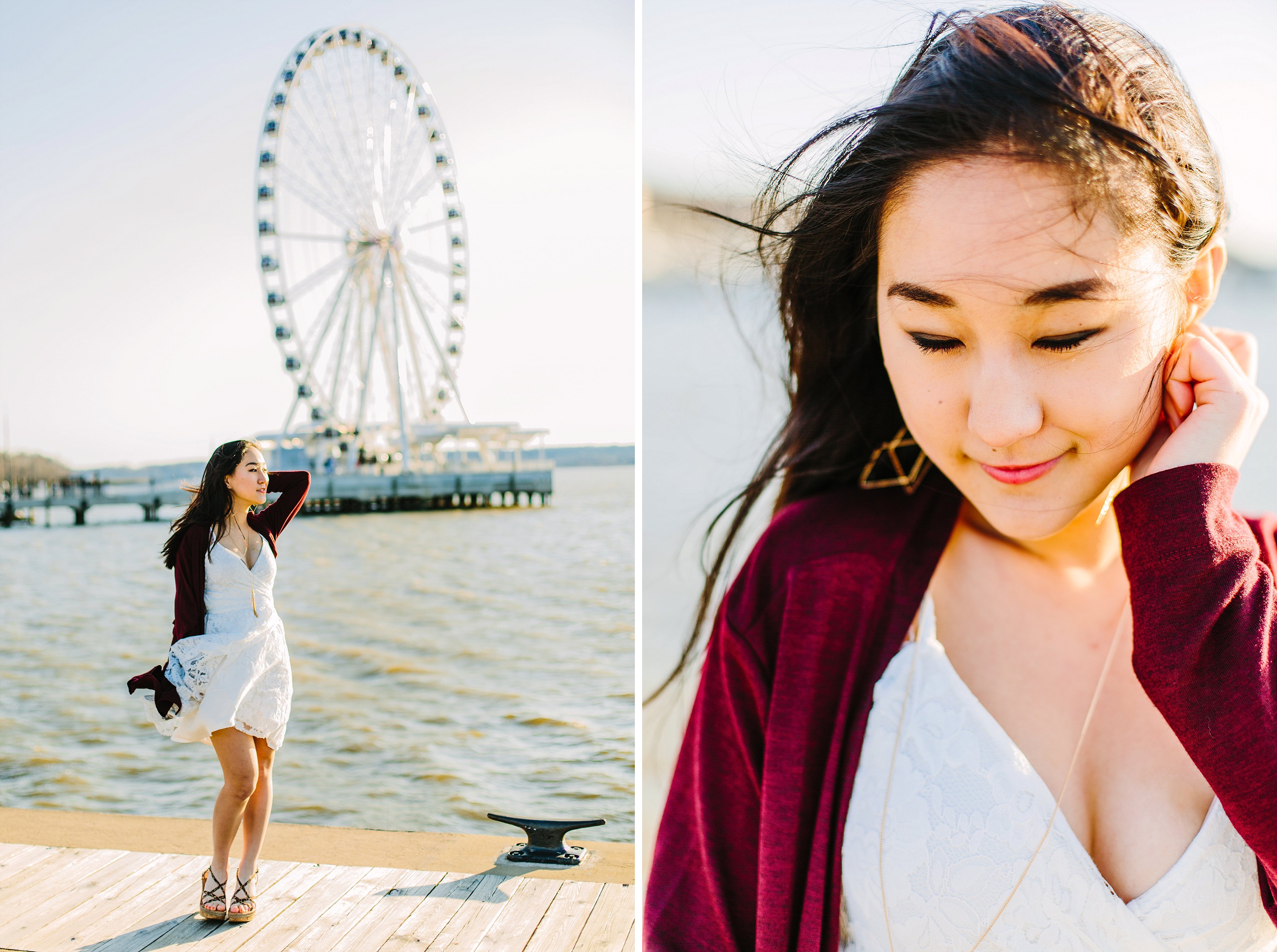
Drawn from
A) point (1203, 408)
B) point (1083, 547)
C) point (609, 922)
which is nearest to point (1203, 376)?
point (1203, 408)

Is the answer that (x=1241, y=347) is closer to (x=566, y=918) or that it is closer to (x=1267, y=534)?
(x=1267, y=534)

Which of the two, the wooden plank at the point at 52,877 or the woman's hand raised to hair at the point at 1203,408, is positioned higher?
the woman's hand raised to hair at the point at 1203,408

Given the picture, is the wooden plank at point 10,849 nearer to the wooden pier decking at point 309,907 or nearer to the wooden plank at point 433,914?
the wooden pier decking at point 309,907

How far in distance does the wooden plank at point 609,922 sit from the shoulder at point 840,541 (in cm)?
135

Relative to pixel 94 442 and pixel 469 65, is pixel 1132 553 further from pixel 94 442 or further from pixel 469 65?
pixel 94 442

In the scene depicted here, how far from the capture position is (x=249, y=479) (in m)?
2.06

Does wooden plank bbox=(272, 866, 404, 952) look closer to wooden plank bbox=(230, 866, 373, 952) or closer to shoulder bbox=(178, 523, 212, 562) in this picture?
wooden plank bbox=(230, 866, 373, 952)

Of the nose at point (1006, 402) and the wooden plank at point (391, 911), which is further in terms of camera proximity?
the wooden plank at point (391, 911)

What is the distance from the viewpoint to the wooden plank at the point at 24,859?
2369 millimetres

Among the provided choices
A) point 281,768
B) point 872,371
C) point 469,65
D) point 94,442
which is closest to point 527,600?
point 281,768

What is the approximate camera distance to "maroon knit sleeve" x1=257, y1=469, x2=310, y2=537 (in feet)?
7.06

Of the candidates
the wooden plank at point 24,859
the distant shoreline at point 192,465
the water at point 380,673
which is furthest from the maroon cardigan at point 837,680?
the distant shoreline at point 192,465

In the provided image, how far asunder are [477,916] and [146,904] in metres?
0.79

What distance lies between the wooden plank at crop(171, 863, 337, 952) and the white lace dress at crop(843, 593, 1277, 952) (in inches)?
65.2
